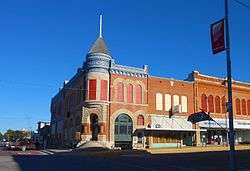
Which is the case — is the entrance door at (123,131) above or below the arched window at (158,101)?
below

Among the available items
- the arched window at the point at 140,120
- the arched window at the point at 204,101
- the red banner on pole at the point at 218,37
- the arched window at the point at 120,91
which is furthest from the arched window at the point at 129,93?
the red banner on pole at the point at 218,37

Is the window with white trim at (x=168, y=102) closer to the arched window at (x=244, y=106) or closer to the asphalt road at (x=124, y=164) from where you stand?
the arched window at (x=244, y=106)

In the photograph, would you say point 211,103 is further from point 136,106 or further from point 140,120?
point 136,106

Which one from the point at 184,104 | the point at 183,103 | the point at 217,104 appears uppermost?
the point at 217,104

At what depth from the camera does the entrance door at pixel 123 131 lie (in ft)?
179

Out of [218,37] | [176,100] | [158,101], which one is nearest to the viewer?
[218,37]

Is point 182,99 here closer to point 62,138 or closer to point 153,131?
point 153,131

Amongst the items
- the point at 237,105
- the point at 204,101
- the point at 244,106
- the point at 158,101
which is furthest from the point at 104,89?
the point at 244,106

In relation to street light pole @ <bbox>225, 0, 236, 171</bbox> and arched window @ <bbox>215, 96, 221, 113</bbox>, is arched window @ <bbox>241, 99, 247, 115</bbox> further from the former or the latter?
street light pole @ <bbox>225, 0, 236, 171</bbox>

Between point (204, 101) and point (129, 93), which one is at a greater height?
point (129, 93)

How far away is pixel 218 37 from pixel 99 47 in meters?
38.7

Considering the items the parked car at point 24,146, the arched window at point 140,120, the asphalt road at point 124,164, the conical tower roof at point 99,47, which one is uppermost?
the conical tower roof at point 99,47

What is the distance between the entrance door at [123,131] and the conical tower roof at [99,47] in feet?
30.4

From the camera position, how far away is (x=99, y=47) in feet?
184
